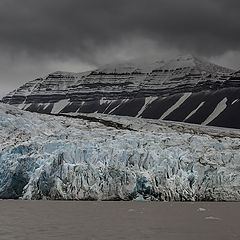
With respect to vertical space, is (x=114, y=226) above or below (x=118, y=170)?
below

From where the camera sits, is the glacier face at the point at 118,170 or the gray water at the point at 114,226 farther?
the glacier face at the point at 118,170

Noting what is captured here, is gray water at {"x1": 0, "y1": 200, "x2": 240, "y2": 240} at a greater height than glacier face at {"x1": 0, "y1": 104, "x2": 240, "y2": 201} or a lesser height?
lesser

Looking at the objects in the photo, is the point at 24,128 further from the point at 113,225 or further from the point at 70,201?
the point at 113,225

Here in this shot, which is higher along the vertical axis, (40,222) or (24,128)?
(24,128)

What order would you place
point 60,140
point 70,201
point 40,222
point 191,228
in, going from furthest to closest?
point 60,140, point 70,201, point 40,222, point 191,228

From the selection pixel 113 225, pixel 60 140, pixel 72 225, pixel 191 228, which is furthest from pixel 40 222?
pixel 60 140

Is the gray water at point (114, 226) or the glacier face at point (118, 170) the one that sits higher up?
the glacier face at point (118, 170)

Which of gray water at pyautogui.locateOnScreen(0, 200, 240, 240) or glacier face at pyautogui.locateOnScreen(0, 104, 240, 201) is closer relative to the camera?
gray water at pyautogui.locateOnScreen(0, 200, 240, 240)

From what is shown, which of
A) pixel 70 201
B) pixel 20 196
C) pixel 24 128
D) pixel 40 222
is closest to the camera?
pixel 40 222

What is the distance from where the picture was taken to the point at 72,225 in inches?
875

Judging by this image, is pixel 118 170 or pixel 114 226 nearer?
pixel 114 226

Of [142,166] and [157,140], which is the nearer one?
[142,166]

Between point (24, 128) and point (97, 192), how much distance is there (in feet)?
61.4

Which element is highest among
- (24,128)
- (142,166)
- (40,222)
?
(24,128)
